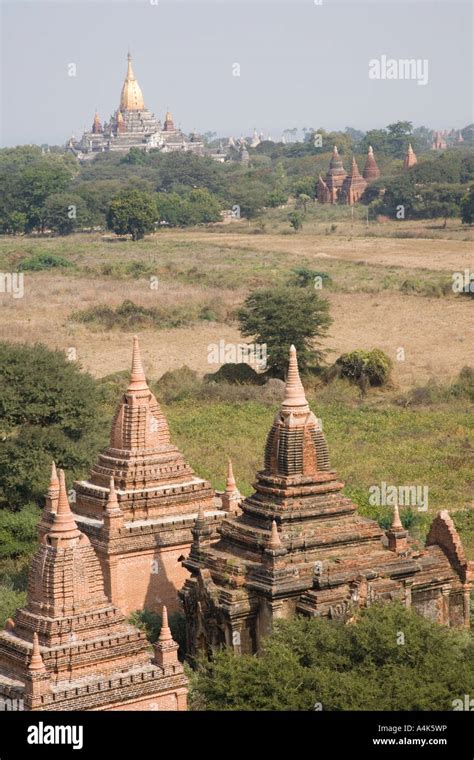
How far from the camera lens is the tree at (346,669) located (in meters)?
21.3

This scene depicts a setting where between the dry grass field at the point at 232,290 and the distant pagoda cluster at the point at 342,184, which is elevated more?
the distant pagoda cluster at the point at 342,184

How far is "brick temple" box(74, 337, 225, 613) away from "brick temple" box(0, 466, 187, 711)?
4.57 m

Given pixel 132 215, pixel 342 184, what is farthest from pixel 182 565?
pixel 342 184

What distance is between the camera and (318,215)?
124750 mm

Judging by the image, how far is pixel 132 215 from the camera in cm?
10738

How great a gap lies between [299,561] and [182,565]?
2.47 meters

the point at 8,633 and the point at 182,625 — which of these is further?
the point at 182,625

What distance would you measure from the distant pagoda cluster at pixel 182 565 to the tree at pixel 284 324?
25.9 m

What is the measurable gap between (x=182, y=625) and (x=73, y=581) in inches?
181

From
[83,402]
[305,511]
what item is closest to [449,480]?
[83,402]

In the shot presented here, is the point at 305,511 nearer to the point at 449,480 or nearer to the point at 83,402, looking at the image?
the point at 83,402

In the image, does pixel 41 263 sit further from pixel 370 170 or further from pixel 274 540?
pixel 274 540

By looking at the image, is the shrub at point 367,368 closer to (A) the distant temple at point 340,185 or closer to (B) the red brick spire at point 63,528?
(B) the red brick spire at point 63,528

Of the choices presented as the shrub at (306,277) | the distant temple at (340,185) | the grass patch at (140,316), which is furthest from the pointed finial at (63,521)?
the distant temple at (340,185)
